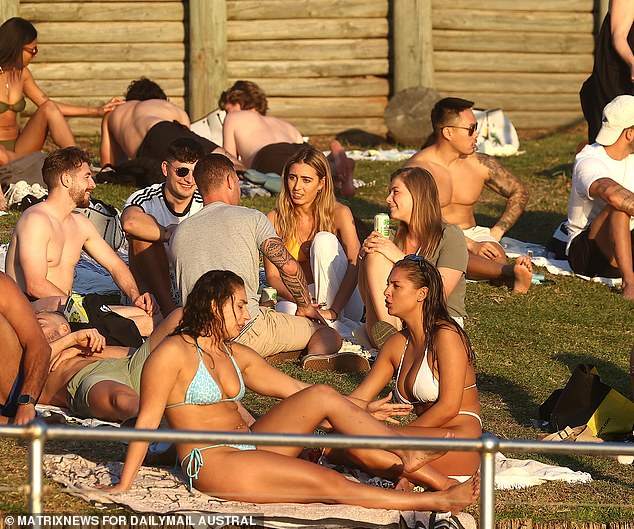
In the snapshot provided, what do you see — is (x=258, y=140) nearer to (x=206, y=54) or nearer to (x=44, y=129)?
(x=44, y=129)

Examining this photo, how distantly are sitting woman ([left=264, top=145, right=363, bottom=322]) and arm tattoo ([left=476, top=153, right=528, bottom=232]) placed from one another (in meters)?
1.98

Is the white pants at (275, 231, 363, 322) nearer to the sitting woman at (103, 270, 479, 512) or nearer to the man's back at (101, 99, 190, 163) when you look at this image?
the sitting woman at (103, 270, 479, 512)

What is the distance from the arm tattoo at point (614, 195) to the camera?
30.7 ft

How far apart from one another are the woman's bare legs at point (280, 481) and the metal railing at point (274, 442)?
1.10m

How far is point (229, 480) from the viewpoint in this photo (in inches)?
200

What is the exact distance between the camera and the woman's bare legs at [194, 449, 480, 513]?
5062 mm

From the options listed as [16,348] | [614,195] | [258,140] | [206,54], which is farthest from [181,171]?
[206,54]

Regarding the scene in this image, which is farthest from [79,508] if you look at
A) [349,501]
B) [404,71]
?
[404,71]

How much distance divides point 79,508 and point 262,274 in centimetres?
448

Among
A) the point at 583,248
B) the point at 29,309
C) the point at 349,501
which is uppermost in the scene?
the point at 29,309

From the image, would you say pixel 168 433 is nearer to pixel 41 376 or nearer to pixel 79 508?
pixel 79 508

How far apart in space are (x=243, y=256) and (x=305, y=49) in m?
8.60

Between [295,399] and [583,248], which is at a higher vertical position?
[295,399]

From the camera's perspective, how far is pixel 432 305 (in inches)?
233
